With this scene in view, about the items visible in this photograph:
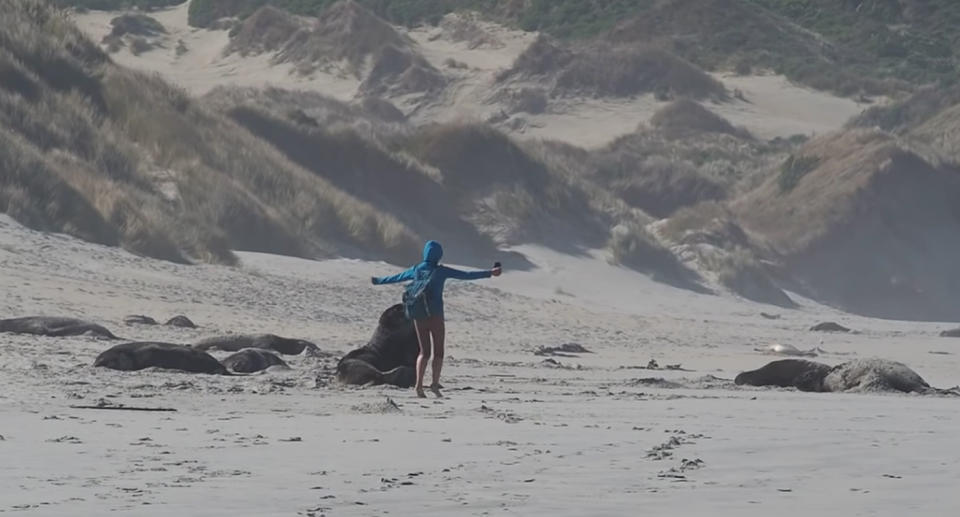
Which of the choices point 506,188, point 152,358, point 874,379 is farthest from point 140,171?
point 874,379

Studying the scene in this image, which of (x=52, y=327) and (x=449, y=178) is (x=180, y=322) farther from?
(x=449, y=178)

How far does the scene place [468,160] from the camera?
111ft

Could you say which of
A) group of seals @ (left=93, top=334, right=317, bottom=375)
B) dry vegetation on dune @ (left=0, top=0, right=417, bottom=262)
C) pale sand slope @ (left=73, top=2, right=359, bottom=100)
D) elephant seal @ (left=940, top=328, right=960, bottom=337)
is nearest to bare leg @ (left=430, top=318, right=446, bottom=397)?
group of seals @ (left=93, top=334, right=317, bottom=375)

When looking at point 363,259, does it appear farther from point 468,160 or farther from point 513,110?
point 513,110

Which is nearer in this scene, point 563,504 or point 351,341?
point 563,504

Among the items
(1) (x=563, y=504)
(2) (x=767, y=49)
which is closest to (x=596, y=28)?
(2) (x=767, y=49)

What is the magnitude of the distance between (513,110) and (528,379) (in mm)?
38090

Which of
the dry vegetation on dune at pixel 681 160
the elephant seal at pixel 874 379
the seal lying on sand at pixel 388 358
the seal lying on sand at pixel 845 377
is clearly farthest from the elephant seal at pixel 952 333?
the seal lying on sand at pixel 388 358

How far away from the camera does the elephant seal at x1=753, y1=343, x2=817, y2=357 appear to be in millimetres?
20188

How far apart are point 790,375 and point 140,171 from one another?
14563mm

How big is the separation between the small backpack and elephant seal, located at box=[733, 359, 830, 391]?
2.60 metres

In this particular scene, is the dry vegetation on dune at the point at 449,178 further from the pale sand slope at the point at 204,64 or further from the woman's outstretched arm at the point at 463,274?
the woman's outstretched arm at the point at 463,274

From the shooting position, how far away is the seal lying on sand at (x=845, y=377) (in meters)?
12.5

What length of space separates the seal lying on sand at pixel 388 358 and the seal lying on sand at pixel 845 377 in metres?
2.45
